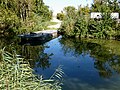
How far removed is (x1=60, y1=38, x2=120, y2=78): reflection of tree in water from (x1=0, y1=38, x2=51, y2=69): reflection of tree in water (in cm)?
196

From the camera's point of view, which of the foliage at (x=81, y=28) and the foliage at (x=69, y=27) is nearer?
the foliage at (x=81, y=28)

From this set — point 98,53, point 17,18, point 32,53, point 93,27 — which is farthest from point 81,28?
point 32,53

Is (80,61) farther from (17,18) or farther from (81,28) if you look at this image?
(17,18)

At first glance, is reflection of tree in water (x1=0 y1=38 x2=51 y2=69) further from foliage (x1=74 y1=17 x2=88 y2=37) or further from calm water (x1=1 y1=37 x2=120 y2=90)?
foliage (x1=74 y1=17 x2=88 y2=37)

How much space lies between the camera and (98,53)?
1831 cm

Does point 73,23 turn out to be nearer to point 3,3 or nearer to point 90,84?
point 3,3

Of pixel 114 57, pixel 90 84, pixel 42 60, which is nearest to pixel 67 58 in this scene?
pixel 42 60

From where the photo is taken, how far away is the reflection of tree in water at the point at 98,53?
46.3ft

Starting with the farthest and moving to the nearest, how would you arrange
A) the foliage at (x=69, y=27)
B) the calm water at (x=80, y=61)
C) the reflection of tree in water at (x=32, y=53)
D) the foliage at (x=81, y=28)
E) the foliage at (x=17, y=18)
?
the foliage at (x=69, y=27), the foliage at (x=17, y=18), the foliage at (x=81, y=28), the reflection of tree in water at (x=32, y=53), the calm water at (x=80, y=61)

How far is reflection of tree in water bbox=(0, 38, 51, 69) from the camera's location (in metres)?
15.3

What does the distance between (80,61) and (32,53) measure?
359 centimetres

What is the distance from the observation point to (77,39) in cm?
2477

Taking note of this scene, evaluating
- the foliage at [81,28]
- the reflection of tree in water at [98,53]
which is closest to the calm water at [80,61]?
the reflection of tree in water at [98,53]

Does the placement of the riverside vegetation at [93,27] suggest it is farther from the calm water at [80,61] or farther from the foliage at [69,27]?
the calm water at [80,61]
